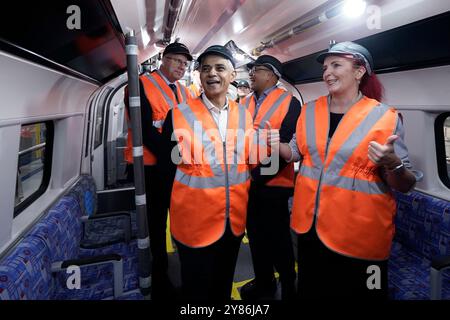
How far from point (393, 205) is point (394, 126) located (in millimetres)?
466

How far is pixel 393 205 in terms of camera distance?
1729mm

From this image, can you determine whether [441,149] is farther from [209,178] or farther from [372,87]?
[209,178]

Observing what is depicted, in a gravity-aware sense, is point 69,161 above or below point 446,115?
below

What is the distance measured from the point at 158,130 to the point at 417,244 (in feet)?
9.66

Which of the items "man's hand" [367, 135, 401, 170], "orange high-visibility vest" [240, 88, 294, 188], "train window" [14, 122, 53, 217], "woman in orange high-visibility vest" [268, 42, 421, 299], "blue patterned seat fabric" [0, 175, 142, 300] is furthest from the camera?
"train window" [14, 122, 53, 217]

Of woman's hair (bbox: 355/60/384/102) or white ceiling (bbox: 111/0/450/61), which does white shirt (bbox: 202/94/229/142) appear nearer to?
woman's hair (bbox: 355/60/384/102)

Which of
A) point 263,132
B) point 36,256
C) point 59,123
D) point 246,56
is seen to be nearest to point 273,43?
point 246,56

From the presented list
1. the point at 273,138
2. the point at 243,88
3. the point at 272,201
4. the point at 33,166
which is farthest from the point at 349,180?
the point at 33,166

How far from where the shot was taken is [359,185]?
167 cm

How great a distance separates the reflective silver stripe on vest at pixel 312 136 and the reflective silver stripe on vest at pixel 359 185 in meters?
0.15

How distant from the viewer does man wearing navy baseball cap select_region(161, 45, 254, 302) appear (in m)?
1.76

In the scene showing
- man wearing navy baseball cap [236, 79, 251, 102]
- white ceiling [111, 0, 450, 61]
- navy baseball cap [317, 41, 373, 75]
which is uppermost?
man wearing navy baseball cap [236, 79, 251, 102]

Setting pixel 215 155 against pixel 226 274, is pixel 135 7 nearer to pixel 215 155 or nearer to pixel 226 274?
pixel 215 155

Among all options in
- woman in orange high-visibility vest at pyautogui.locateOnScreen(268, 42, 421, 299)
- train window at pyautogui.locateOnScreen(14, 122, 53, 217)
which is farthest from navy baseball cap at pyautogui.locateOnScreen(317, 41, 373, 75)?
train window at pyautogui.locateOnScreen(14, 122, 53, 217)
